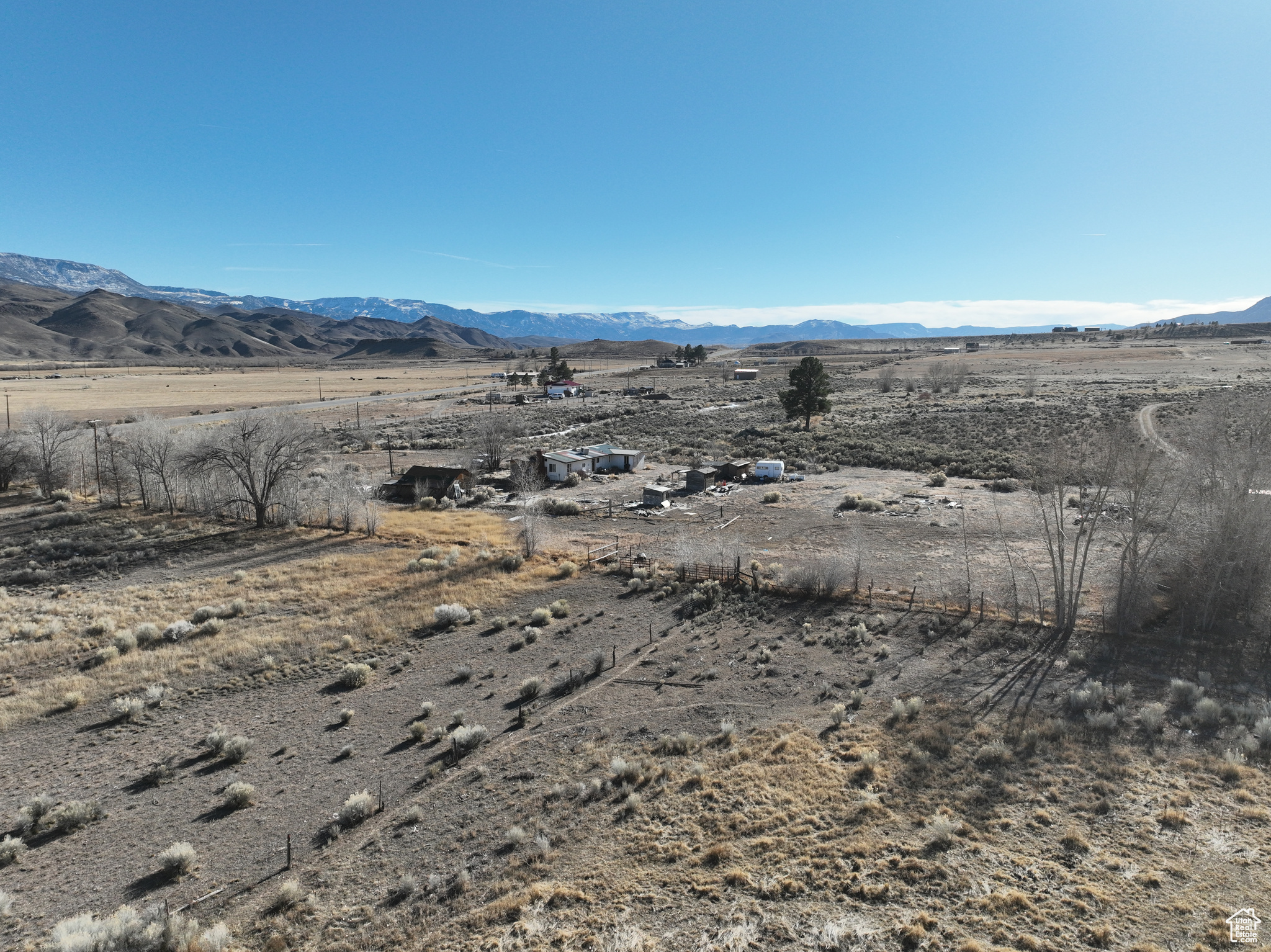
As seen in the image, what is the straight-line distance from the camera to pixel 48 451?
136 ft

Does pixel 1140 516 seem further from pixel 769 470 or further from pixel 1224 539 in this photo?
pixel 769 470

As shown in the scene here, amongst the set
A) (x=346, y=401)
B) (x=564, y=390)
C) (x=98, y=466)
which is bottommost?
(x=98, y=466)

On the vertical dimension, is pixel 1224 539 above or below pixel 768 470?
above

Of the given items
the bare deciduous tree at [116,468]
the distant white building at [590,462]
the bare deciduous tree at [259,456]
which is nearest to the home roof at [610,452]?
the distant white building at [590,462]

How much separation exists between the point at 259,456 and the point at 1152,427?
6735cm

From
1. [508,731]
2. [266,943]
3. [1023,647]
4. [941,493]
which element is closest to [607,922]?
[266,943]

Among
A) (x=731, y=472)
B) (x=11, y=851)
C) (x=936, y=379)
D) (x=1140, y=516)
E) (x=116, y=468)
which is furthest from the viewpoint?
(x=936, y=379)

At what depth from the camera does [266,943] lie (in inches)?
404

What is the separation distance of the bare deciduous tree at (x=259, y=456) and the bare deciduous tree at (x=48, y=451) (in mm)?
12805

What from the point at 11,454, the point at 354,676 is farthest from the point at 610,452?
the point at 11,454

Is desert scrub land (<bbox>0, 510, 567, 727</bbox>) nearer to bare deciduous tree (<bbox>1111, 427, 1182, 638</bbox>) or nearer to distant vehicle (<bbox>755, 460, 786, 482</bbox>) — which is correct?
distant vehicle (<bbox>755, 460, 786, 482</bbox>)

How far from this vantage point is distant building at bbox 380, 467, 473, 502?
42750 millimetres

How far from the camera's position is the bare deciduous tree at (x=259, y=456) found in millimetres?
34938

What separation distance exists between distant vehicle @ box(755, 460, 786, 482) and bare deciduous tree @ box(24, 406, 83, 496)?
47794 millimetres
